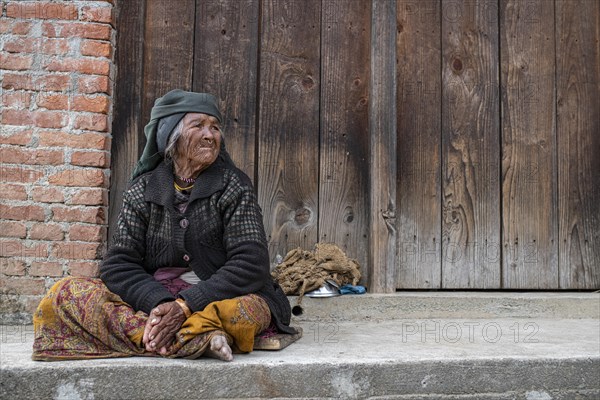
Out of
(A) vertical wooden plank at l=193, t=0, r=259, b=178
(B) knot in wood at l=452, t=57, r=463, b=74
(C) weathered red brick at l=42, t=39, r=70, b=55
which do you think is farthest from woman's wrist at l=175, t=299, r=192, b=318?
(B) knot in wood at l=452, t=57, r=463, b=74

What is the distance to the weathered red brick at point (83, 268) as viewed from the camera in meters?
3.19

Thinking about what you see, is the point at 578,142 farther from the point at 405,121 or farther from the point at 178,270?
the point at 178,270

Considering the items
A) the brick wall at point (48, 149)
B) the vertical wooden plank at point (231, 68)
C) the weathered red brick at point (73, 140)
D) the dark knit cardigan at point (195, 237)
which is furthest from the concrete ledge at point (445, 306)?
the weathered red brick at point (73, 140)

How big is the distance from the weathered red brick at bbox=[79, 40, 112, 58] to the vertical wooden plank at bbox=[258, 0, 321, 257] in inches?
35.2

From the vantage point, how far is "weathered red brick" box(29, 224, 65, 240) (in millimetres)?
3170

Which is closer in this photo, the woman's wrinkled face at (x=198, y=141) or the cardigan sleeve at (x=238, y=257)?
the cardigan sleeve at (x=238, y=257)

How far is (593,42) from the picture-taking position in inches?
151

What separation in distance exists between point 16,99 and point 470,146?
2.60m

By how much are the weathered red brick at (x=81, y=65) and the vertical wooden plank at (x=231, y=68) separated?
55 cm

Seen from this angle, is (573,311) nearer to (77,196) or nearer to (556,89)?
(556,89)

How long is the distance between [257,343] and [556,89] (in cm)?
250

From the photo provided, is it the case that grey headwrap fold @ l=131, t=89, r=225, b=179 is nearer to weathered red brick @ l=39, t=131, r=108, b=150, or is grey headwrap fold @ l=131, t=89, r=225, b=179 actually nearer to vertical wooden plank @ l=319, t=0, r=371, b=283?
weathered red brick @ l=39, t=131, r=108, b=150

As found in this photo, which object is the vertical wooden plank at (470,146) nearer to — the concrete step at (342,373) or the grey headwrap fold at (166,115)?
the concrete step at (342,373)

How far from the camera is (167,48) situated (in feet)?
11.8
